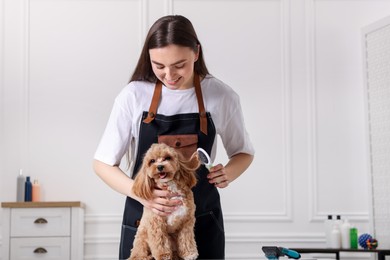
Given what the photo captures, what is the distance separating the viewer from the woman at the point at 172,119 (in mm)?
2205

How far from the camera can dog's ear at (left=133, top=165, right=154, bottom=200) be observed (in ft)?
6.79

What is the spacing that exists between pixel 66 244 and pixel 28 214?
368 mm

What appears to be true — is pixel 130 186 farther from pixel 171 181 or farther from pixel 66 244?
pixel 66 244

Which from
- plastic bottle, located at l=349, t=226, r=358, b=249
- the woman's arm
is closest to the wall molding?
plastic bottle, located at l=349, t=226, r=358, b=249

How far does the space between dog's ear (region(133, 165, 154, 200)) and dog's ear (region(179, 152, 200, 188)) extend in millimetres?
114

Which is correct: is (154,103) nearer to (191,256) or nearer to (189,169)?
(189,169)

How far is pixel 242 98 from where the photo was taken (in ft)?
18.0

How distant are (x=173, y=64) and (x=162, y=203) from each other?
49 centimetres

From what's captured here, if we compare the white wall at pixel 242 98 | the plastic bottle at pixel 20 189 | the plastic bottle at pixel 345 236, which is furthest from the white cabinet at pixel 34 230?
the plastic bottle at pixel 345 236

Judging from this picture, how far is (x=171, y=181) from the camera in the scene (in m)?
2.10

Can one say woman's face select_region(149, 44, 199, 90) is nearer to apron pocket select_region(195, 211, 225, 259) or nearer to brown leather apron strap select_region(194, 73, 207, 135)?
brown leather apron strap select_region(194, 73, 207, 135)

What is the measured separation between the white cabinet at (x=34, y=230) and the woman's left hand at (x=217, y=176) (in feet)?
9.21

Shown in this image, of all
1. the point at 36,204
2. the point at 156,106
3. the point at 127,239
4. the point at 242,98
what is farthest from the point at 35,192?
the point at 156,106

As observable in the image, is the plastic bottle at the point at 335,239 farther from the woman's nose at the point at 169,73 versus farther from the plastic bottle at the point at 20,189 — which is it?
the woman's nose at the point at 169,73
